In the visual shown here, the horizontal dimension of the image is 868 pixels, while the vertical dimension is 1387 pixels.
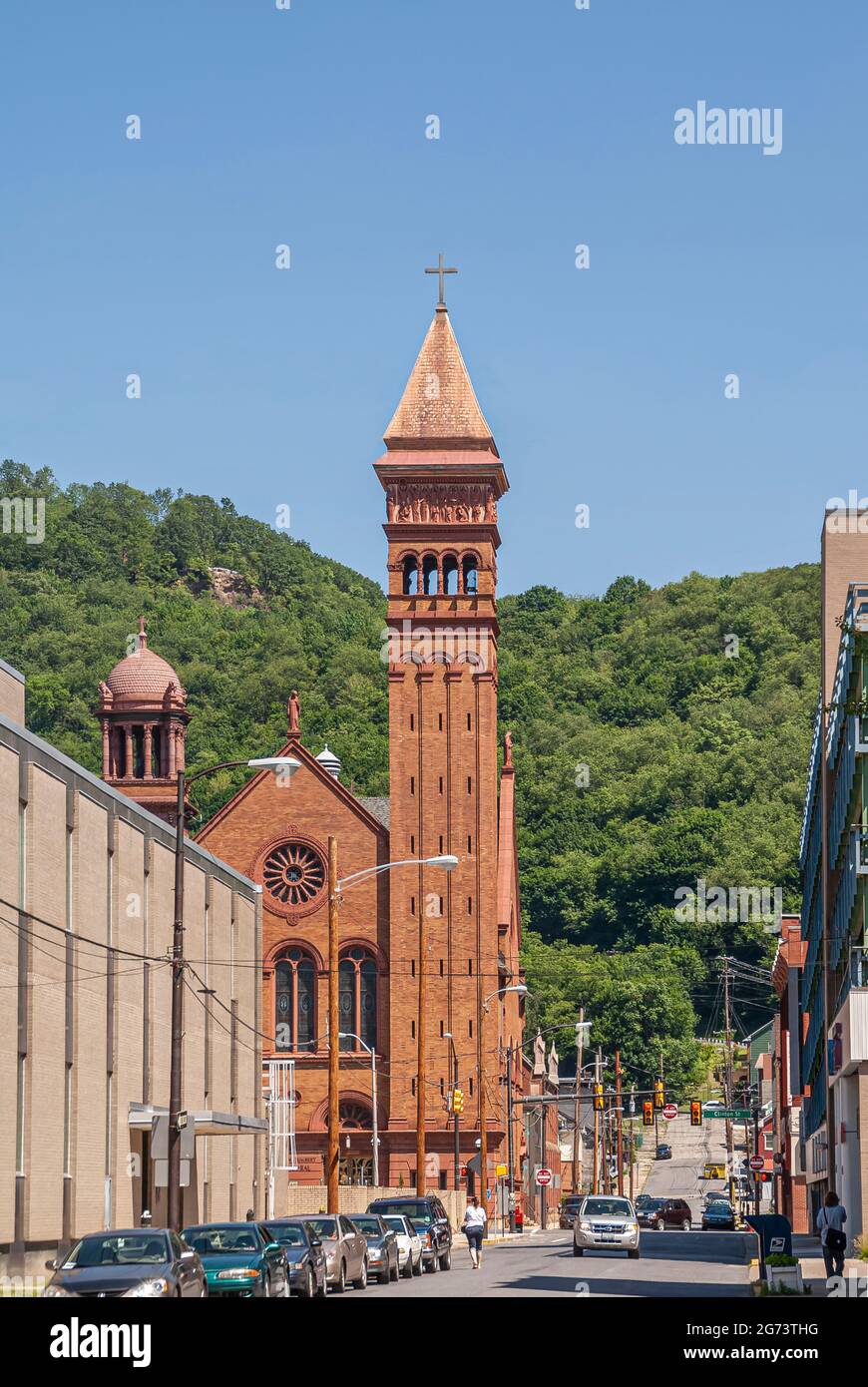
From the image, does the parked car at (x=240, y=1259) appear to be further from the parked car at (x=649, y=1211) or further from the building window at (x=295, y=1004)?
the parked car at (x=649, y=1211)

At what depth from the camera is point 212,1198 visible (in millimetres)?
55875

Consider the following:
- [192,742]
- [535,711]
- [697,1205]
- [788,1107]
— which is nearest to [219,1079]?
[788,1107]

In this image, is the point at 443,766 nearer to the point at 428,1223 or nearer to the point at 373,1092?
the point at 373,1092

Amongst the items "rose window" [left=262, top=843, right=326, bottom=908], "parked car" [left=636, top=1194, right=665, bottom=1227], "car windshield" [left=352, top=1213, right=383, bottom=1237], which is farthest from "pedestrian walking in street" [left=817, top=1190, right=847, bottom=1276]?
"parked car" [left=636, top=1194, right=665, bottom=1227]

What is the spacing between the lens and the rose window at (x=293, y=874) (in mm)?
89625

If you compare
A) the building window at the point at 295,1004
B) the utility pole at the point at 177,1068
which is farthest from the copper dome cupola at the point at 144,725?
the utility pole at the point at 177,1068

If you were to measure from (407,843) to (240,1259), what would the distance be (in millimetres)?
58215

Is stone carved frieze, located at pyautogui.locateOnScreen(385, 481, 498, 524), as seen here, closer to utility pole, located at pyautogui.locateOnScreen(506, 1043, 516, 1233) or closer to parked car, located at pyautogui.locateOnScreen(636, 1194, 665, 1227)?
utility pole, located at pyautogui.locateOnScreen(506, 1043, 516, 1233)

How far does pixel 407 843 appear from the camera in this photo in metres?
87.5

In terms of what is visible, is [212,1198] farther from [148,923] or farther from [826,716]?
[826,716]

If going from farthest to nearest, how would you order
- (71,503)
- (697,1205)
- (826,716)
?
(71,503) < (697,1205) < (826,716)

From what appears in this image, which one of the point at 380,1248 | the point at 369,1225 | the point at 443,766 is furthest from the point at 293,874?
the point at 380,1248

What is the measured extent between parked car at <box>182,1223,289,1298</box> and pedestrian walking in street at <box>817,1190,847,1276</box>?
27.2ft
